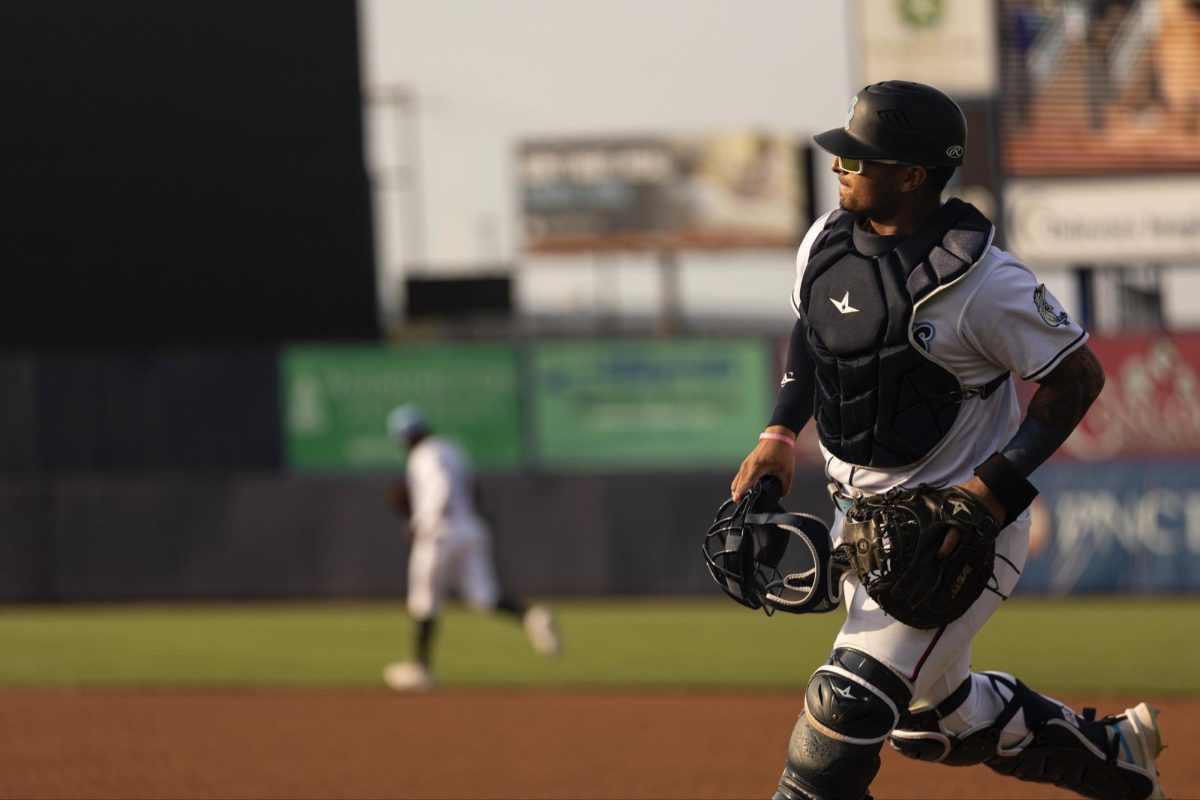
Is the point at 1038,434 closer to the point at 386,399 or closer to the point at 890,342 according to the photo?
the point at 890,342

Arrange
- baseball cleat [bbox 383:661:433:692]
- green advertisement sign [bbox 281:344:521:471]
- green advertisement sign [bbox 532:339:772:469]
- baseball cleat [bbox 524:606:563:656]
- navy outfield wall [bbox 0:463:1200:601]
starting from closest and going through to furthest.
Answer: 1. baseball cleat [bbox 383:661:433:692]
2. baseball cleat [bbox 524:606:563:656]
3. navy outfield wall [bbox 0:463:1200:601]
4. green advertisement sign [bbox 532:339:772:469]
5. green advertisement sign [bbox 281:344:521:471]

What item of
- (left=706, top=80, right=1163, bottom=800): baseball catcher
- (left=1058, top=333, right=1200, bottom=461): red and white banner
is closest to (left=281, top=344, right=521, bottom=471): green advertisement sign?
(left=1058, top=333, right=1200, bottom=461): red and white banner

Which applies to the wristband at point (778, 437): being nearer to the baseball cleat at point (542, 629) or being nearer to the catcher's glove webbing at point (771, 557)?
the catcher's glove webbing at point (771, 557)

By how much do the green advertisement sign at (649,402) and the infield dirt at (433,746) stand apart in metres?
8.25

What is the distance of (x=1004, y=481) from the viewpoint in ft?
15.7

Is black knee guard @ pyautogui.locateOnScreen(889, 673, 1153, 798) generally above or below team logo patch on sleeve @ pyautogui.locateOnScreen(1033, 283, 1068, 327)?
below

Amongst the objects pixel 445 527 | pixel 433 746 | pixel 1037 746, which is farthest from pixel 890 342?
pixel 445 527

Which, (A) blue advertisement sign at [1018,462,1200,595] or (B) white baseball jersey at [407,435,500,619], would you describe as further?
(A) blue advertisement sign at [1018,462,1200,595]

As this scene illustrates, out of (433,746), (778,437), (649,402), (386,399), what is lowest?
(433,746)

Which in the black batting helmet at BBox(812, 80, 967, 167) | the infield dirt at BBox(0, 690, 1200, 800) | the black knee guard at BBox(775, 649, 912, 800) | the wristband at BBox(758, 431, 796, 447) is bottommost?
the infield dirt at BBox(0, 690, 1200, 800)

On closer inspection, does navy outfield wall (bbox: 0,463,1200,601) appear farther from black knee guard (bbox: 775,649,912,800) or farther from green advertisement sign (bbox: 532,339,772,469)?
black knee guard (bbox: 775,649,912,800)

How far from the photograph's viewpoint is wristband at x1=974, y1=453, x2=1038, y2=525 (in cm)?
478

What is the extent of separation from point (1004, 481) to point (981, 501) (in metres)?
0.08

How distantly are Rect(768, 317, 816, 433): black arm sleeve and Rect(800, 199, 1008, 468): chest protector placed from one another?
9.2 inches
